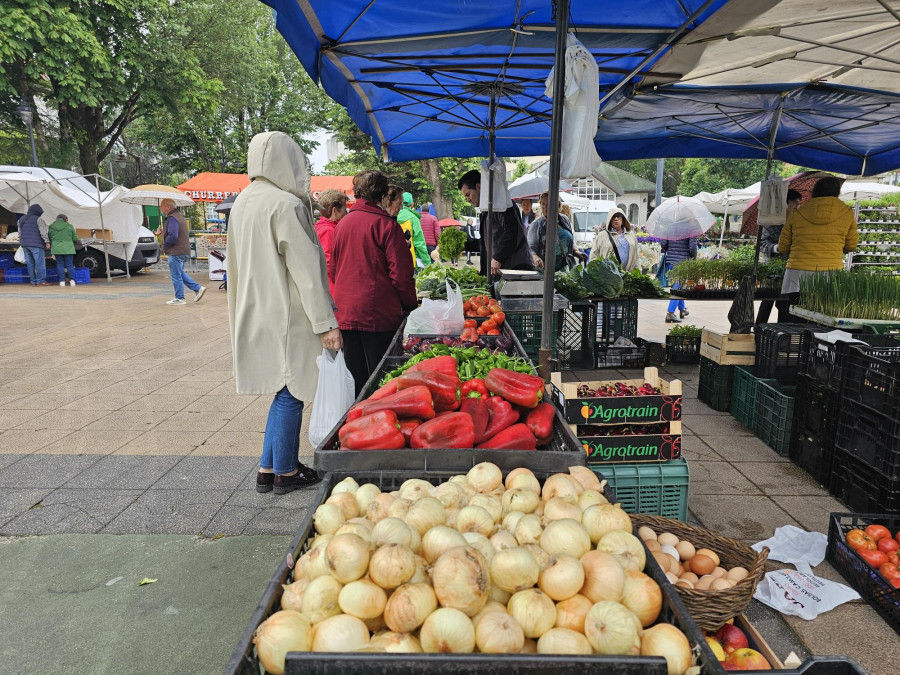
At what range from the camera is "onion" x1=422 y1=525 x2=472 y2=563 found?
1.52 meters

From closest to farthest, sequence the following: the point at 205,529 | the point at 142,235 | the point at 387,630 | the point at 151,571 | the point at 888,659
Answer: the point at 387,630 < the point at 888,659 < the point at 151,571 < the point at 205,529 < the point at 142,235

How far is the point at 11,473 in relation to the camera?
4301mm

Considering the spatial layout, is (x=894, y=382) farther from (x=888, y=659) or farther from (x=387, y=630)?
(x=387, y=630)

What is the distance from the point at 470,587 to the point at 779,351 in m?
4.62

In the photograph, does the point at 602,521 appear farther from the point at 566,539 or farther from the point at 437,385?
the point at 437,385

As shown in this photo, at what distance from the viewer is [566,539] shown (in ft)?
5.18

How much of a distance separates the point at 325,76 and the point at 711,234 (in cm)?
2732

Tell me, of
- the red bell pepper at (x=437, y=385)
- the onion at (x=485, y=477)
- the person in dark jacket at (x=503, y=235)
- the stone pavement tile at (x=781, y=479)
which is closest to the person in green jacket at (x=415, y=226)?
the person in dark jacket at (x=503, y=235)

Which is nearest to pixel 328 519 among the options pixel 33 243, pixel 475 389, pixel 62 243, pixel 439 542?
pixel 439 542

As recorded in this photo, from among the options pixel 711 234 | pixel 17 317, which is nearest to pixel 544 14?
pixel 17 317

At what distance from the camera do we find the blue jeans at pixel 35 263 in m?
15.6

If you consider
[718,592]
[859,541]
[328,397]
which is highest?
[328,397]

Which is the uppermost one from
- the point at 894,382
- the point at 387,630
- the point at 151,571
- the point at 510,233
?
the point at 510,233

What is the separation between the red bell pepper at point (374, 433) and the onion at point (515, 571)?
89 centimetres
